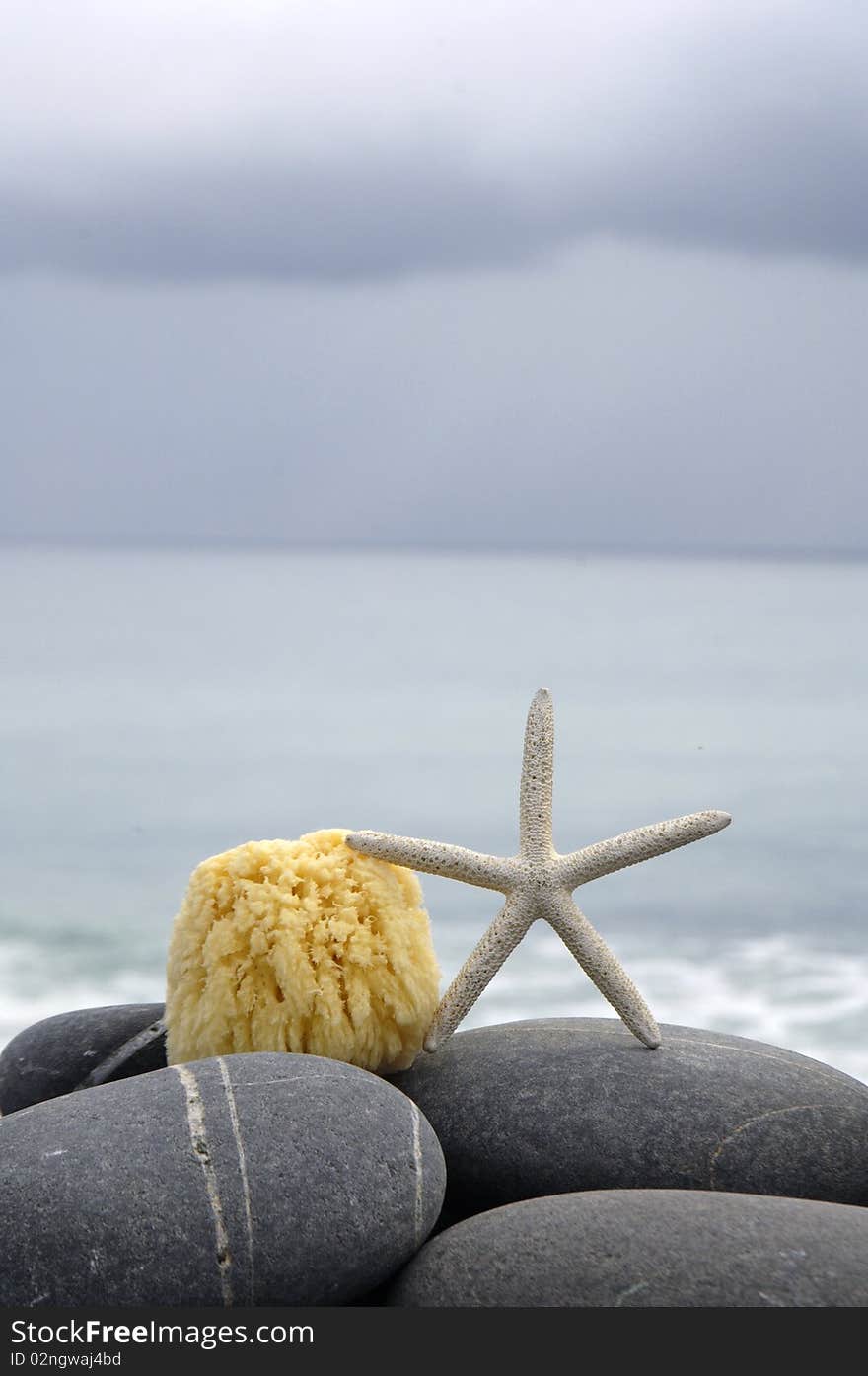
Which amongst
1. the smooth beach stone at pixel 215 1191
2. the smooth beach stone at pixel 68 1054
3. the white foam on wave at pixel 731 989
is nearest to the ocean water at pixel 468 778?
the white foam on wave at pixel 731 989

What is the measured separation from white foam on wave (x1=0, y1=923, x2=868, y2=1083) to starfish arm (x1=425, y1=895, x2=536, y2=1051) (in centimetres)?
406

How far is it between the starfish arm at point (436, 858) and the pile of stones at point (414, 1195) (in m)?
0.44

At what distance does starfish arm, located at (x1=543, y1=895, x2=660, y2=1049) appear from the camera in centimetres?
297

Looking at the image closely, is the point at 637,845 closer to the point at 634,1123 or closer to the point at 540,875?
the point at 540,875

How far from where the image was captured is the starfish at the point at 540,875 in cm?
294

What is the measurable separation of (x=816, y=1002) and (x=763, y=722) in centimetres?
996

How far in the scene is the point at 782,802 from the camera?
42.5ft

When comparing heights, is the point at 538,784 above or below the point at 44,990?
above

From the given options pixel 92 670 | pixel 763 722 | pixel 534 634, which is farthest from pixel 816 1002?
pixel 534 634

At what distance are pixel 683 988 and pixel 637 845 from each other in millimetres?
5485

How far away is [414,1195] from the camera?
2404 millimetres

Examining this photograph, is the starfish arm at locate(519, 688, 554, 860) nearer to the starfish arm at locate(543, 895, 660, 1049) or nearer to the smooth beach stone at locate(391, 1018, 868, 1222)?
the starfish arm at locate(543, 895, 660, 1049)

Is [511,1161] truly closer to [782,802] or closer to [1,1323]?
[1,1323]

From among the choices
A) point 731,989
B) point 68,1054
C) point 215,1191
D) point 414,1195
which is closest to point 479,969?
point 414,1195
